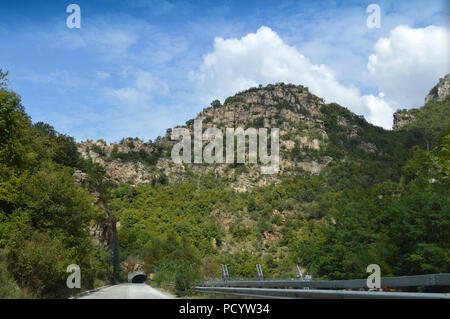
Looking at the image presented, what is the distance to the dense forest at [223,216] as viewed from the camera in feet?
99.3

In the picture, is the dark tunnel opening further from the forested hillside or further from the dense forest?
the forested hillside

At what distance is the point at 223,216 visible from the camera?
14762 centimetres

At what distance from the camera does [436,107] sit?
19588 cm

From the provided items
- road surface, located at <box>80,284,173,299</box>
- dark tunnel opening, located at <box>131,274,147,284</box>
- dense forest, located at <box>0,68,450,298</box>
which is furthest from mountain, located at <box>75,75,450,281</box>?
road surface, located at <box>80,284,173,299</box>

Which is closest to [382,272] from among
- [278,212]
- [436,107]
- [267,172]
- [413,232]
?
[413,232]

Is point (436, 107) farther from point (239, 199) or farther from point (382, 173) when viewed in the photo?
point (239, 199)

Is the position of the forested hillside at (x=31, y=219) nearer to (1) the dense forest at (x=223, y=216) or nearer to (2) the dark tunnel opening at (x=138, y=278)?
(1) the dense forest at (x=223, y=216)

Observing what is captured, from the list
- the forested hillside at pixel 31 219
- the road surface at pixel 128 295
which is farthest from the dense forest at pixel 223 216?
→ the road surface at pixel 128 295

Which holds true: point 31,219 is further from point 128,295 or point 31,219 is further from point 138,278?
point 138,278

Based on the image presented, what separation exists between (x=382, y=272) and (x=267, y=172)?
5075 inches

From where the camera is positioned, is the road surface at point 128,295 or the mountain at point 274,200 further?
the mountain at point 274,200

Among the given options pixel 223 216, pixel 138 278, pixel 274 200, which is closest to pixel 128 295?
pixel 138 278

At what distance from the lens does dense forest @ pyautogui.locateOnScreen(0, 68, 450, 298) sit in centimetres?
3028
